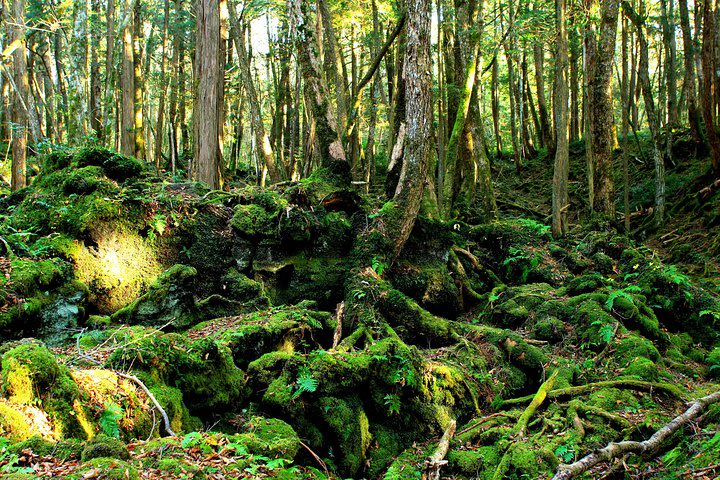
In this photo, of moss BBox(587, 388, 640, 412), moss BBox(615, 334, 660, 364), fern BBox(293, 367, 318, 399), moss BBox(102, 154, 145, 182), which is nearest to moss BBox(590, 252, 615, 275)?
moss BBox(615, 334, 660, 364)

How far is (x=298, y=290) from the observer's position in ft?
26.3

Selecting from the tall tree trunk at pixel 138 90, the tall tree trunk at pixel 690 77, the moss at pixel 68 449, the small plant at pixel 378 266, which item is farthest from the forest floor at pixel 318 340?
the tall tree trunk at pixel 138 90

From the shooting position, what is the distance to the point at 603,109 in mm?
11586

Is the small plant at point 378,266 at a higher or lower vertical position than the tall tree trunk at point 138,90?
lower

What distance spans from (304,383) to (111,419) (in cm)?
184

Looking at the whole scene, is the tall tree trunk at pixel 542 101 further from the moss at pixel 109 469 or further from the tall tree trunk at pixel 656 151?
the moss at pixel 109 469

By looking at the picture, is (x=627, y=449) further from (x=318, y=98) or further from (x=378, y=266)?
(x=318, y=98)

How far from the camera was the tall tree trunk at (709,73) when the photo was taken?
39.4 ft

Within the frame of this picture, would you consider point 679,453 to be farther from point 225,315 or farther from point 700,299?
point 225,315

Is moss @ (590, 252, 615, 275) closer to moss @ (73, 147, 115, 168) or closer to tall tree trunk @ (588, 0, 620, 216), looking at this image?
tall tree trunk @ (588, 0, 620, 216)

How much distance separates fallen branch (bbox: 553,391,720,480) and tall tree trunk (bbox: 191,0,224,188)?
8.62m

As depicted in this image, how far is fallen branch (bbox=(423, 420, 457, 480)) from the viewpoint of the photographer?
4.74 meters

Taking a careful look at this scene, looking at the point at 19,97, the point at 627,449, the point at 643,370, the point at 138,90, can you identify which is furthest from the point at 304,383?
the point at 138,90

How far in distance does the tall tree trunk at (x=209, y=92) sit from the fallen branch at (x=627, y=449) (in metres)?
8.62
